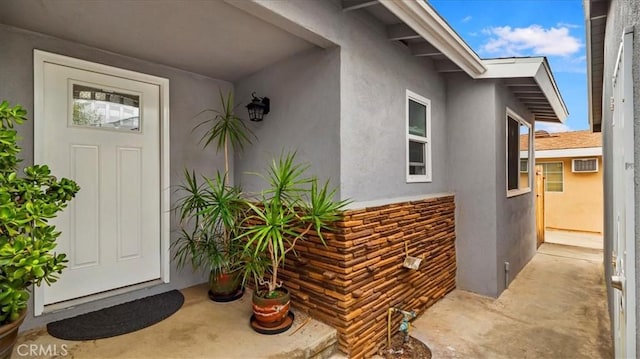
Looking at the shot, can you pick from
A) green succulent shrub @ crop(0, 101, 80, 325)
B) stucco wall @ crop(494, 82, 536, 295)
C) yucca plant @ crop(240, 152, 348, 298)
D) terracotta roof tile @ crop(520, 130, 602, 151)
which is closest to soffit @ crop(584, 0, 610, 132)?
stucco wall @ crop(494, 82, 536, 295)

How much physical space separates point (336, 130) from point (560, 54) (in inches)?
1245

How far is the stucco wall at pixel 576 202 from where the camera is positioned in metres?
9.91

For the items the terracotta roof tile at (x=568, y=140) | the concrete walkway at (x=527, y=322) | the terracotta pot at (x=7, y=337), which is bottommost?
the concrete walkway at (x=527, y=322)

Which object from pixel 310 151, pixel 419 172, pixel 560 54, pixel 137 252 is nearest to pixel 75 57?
pixel 137 252

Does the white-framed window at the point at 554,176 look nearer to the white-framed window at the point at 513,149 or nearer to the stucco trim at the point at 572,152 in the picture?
the stucco trim at the point at 572,152

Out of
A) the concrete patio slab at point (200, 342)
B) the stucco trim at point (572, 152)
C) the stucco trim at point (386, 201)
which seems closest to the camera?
the concrete patio slab at point (200, 342)

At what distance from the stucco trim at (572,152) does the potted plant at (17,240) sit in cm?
1282

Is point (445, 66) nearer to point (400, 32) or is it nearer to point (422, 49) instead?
point (422, 49)

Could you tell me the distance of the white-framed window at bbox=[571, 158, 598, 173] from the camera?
9977mm

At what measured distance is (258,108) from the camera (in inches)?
143

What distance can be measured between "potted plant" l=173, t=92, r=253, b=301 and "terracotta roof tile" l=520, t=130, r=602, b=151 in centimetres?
1140

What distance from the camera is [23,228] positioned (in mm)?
1618

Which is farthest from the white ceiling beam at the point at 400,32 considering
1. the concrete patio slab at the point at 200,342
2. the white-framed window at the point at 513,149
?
the concrete patio slab at the point at 200,342

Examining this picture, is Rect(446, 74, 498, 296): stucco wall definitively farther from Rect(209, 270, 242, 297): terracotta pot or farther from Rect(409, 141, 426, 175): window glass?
Rect(209, 270, 242, 297): terracotta pot
